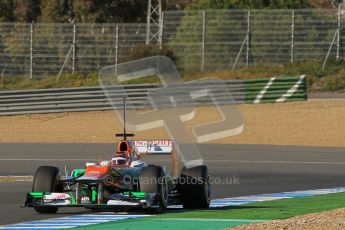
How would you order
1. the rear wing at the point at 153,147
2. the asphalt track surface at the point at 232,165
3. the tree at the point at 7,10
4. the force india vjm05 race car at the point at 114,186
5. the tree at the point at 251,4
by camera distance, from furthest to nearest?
the tree at the point at 7,10
the tree at the point at 251,4
the asphalt track surface at the point at 232,165
the rear wing at the point at 153,147
the force india vjm05 race car at the point at 114,186

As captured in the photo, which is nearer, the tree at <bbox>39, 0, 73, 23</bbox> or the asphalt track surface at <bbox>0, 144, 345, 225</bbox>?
the asphalt track surface at <bbox>0, 144, 345, 225</bbox>

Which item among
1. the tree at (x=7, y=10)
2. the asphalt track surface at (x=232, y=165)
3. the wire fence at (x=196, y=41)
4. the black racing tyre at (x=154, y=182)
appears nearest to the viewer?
the black racing tyre at (x=154, y=182)

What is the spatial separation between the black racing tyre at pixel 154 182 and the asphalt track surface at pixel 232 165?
1.15m

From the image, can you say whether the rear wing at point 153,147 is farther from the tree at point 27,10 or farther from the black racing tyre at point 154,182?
the tree at point 27,10

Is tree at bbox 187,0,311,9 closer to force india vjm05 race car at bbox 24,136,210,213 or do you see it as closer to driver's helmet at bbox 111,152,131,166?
force india vjm05 race car at bbox 24,136,210,213

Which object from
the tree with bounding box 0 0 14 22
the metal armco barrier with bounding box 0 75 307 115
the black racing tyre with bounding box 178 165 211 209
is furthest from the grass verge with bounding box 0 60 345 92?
the black racing tyre with bounding box 178 165 211 209

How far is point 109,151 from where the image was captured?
1103 inches

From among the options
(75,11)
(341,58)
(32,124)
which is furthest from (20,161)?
(75,11)

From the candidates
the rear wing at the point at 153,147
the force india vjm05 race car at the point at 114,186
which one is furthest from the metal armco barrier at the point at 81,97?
the force india vjm05 race car at the point at 114,186

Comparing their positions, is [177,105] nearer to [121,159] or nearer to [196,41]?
[196,41]

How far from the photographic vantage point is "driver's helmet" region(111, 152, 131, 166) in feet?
49.8

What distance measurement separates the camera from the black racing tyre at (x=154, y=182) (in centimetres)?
1466

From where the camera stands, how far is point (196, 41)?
143 feet

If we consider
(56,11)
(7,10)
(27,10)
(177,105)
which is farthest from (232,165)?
(27,10)
